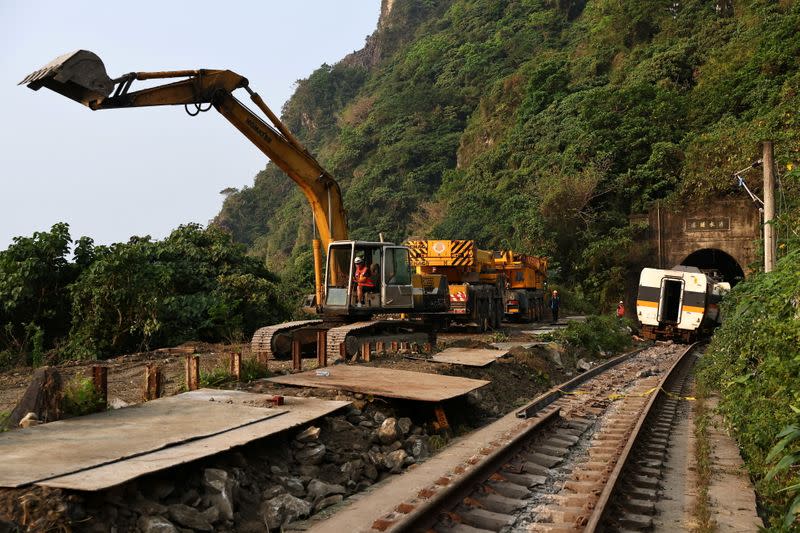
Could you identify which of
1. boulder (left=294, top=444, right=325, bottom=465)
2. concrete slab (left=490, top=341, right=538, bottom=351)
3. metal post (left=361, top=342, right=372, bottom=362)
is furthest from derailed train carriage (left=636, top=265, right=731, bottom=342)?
boulder (left=294, top=444, right=325, bottom=465)

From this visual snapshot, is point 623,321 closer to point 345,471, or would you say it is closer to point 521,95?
point 345,471

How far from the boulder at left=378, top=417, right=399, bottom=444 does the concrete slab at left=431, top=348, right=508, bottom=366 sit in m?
4.95

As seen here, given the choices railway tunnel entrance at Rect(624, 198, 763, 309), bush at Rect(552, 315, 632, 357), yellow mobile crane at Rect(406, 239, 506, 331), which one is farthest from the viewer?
railway tunnel entrance at Rect(624, 198, 763, 309)

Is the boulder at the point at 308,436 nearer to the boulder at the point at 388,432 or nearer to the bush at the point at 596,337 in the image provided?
the boulder at the point at 388,432

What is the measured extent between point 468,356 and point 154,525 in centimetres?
1039

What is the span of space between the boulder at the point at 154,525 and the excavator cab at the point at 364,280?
977 centimetres

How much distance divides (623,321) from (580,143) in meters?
18.3

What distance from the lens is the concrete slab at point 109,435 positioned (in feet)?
18.5

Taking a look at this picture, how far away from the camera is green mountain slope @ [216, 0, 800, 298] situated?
130 ft

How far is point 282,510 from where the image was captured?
20.4 feet

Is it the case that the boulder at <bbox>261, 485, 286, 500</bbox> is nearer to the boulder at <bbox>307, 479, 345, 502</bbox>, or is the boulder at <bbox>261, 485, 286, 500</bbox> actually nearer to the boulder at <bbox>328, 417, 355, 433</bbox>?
the boulder at <bbox>307, 479, 345, 502</bbox>

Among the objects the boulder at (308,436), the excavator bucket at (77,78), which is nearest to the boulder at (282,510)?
the boulder at (308,436)

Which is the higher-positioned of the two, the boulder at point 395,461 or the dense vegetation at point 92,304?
the dense vegetation at point 92,304

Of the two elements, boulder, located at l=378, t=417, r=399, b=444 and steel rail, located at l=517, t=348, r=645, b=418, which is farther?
steel rail, located at l=517, t=348, r=645, b=418
